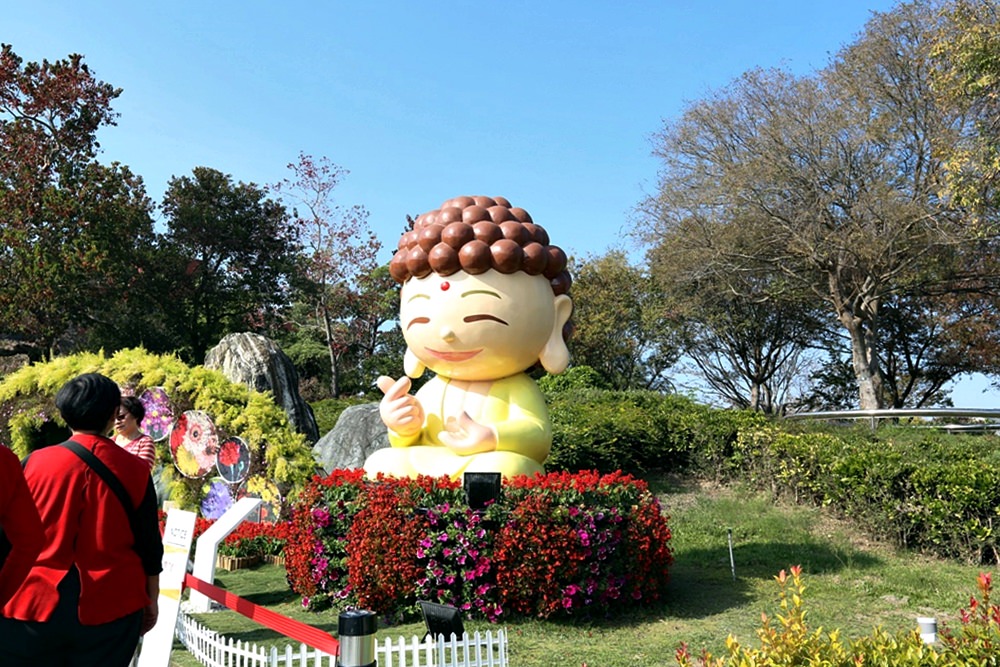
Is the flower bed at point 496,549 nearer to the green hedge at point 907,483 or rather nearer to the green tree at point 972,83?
the green hedge at point 907,483

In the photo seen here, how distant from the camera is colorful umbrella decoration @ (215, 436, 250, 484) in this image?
9.37 metres

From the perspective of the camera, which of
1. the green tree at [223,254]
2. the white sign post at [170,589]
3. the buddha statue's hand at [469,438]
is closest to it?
the white sign post at [170,589]

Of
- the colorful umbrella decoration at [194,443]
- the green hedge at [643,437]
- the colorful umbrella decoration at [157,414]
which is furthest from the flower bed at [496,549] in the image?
the green hedge at [643,437]

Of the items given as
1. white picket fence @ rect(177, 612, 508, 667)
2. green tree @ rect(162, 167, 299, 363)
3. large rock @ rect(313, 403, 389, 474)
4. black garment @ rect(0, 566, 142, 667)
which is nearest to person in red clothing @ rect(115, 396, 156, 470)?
white picket fence @ rect(177, 612, 508, 667)

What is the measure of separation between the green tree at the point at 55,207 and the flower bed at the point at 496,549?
17009mm

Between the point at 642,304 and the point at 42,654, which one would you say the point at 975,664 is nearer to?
the point at 42,654

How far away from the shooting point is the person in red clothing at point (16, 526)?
260cm

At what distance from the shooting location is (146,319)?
2458 centimetres

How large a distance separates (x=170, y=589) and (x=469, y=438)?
274 centimetres

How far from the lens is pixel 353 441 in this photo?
40.8ft

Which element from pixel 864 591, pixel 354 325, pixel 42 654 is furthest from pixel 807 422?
pixel 354 325

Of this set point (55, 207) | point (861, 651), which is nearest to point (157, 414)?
point (861, 651)

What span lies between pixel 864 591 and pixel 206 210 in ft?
78.7

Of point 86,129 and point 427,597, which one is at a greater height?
point 86,129
